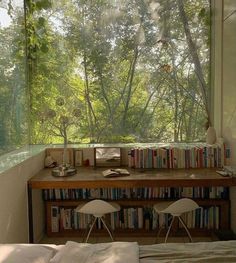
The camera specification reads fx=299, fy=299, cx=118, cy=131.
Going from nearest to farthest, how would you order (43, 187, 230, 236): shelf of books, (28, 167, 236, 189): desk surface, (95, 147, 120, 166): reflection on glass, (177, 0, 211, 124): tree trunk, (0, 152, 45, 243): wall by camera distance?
(0, 152, 45, 243): wall < (28, 167, 236, 189): desk surface < (43, 187, 230, 236): shelf of books < (95, 147, 120, 166): reflection on glass < (177, 0, 211, 124): tree trunk

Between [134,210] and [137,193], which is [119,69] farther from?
[134,210]

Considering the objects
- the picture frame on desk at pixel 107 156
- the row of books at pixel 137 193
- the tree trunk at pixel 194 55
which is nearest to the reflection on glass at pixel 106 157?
the picture frame on desk at pixel 107 156

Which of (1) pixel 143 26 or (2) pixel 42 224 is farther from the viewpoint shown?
(1) pixel 143 26

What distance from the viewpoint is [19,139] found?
3.07 m

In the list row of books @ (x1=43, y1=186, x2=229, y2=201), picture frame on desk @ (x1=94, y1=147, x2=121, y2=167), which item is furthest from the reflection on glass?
row of books @ (x1=43, y1=186, x2=229, y2=201)

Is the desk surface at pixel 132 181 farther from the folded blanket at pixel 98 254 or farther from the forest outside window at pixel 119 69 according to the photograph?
the folded blanket at pixel 98 254

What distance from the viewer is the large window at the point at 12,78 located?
2.64m

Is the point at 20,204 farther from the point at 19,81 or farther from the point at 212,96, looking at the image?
the point at 212,96

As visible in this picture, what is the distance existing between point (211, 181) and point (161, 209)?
0.52 meters

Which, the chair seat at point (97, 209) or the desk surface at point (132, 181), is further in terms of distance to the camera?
the desk surface at point (132, 181)

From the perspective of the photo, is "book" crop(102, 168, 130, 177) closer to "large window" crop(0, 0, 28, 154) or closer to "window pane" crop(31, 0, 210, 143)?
"window pane" crop(31, 0, 210, 143)

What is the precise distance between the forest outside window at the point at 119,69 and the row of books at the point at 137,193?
25.2 inches

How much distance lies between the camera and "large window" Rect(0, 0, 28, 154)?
2.64 m

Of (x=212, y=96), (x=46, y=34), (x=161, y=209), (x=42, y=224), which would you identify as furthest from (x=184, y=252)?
(x=46, y=34)
